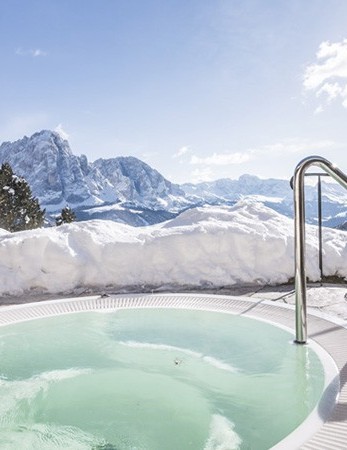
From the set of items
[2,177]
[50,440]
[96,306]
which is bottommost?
[50,440]

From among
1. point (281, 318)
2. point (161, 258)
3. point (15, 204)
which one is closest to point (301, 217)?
point (281, 318)

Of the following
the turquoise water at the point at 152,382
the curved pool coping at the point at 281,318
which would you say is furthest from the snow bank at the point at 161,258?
the turquoise water at the point at 152,382

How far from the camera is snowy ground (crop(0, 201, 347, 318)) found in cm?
600

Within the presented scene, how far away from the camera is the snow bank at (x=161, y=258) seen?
6027 millimetres

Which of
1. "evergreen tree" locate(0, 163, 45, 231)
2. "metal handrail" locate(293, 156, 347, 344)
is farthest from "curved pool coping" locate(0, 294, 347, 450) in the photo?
"evergreen tree" locate(0, 163, 45, 231)

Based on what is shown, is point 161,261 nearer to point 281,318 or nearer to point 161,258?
point 161,258

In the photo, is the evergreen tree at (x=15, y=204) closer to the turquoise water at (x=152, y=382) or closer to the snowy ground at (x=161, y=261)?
the snowy ground at (x=161, y=261)

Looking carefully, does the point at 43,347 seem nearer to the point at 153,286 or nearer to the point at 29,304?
the point at 29,304

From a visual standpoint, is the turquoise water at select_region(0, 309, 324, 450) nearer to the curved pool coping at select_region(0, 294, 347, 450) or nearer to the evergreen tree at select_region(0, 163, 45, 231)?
the curved pool coping at select_region(0, 294, 347, 450)

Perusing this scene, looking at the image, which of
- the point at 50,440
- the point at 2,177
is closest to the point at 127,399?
the point at 50,440

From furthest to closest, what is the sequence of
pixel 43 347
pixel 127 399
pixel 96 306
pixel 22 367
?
pixel 96 306
pixel 43 347
pixel 22 367
pixel 127 399

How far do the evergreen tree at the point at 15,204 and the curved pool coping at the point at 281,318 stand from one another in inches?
1434

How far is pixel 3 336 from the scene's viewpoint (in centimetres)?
428

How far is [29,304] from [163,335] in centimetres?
187
